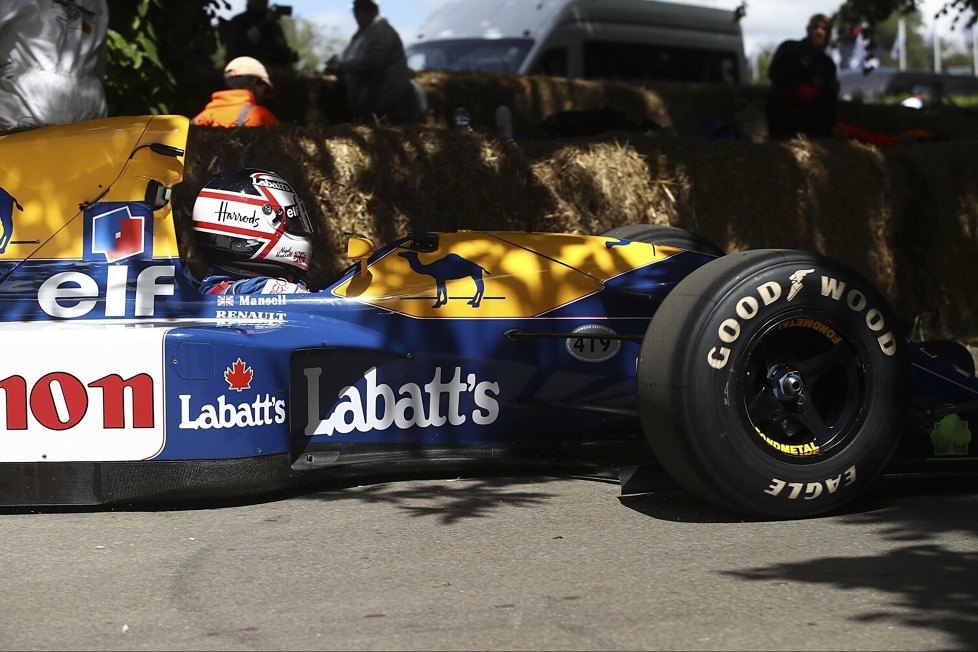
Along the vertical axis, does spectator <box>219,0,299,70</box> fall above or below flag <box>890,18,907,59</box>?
below

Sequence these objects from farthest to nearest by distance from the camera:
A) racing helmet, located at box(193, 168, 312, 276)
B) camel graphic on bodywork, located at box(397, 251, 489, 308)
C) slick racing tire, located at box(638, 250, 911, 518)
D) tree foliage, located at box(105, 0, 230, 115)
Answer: tree foliage, located at box(105, 0, 230, 115) → racing helmet, located at box(193, 168, 312, 276) → camel graphic on bodywork, located at box(397, 251, 489, 308) → slick racing tire, located at box(638, 250, 911, 518)

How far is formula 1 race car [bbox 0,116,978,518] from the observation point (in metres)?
4.57

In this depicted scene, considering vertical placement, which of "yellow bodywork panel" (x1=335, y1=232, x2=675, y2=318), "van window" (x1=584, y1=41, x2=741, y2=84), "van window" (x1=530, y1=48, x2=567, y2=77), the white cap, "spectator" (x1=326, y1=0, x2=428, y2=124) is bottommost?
"yellow bodywork panel" (x1=335, y1=232, x2=675, y2=318)

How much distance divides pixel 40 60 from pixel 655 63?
1249 cm

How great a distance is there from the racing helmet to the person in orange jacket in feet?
8.32

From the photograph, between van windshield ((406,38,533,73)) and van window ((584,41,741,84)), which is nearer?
van windshield ((406,38,533,73))

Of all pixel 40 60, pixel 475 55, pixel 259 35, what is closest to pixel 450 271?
pixel 40 60

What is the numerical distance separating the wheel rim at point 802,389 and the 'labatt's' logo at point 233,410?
175cm

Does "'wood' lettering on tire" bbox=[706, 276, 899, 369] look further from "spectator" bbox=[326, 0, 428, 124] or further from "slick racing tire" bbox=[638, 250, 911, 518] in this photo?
"spectator" bbox=[326, 0, 428, 124]

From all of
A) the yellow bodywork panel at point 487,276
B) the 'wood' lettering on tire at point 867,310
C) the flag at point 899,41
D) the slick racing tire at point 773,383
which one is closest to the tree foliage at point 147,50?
the yellow bodywork panel at point 487,276

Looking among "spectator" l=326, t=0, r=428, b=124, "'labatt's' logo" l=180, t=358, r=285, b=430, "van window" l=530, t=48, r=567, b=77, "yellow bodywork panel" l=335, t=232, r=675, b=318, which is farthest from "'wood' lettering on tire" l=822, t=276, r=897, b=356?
"van window" l=530, t=48, r=567, b=77

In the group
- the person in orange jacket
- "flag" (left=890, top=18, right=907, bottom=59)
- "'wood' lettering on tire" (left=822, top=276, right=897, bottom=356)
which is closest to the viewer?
"'wood' lettering on tire" (left=822, top=276, right=897, bottom=356)

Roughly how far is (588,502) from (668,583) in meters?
1.11

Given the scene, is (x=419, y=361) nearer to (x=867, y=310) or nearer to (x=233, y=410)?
(x=233, y=410)
